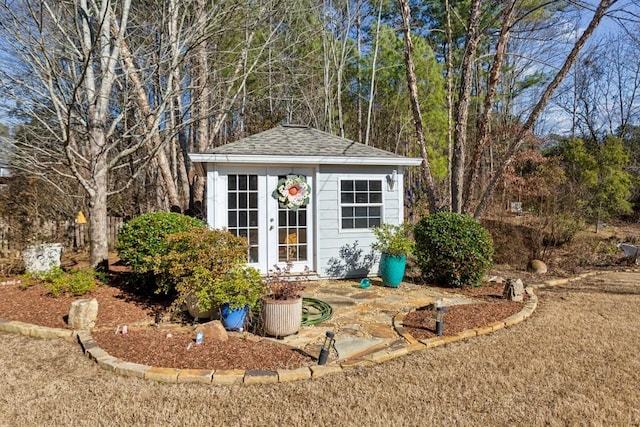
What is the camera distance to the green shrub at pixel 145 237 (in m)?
5.06

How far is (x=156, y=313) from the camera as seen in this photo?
15.2 feet

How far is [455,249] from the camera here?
19.9 feet

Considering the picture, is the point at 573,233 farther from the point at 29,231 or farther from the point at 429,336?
the point at 29,231

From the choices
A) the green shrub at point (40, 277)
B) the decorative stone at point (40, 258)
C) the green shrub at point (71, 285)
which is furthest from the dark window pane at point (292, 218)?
the decorative stone at point (40, 258)

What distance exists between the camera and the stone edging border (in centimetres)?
296

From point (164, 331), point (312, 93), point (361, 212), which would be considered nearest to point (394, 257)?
point (361, 212)

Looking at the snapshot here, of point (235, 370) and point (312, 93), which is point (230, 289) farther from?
point (312, 93)

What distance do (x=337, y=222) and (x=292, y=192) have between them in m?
1.00

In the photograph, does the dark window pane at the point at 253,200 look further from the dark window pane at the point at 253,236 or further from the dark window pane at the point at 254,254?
the dark window pane at the point at 254,254

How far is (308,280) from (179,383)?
392 centimetres

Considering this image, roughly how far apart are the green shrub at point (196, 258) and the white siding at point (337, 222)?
2.56m

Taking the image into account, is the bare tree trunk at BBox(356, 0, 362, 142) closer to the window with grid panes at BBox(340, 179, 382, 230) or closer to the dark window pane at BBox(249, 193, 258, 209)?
the window with grid panes at BBox(340, 179, 382, 230)

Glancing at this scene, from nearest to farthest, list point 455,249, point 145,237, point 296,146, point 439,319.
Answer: point 439,319, point 145,237, point 455,249, point 296,146

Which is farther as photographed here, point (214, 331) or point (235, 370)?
point (214, 331)
